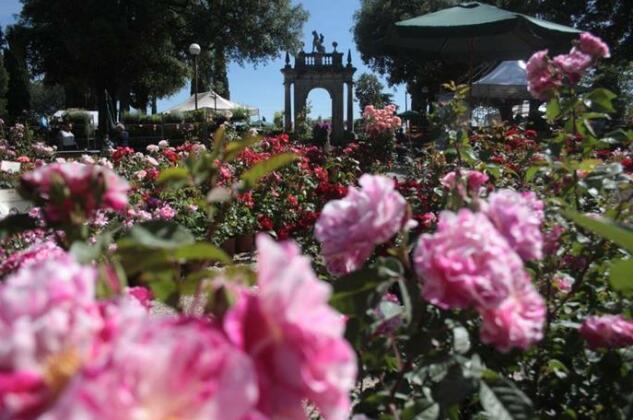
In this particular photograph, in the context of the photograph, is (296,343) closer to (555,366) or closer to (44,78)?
(555,366)

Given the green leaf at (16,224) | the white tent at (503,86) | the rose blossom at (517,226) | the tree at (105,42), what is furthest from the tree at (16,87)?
the rose blossom at (517,226)

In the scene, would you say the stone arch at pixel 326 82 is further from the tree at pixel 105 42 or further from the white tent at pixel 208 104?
the tree at pixel 105 42

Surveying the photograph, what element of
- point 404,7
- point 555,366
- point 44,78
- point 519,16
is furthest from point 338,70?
point 555,366

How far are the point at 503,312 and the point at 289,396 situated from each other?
1.16ft

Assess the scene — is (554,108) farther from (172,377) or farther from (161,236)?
(172,377)

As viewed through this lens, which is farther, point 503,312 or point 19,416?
point 503,312

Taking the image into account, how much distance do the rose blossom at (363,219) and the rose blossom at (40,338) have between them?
15.6 inches

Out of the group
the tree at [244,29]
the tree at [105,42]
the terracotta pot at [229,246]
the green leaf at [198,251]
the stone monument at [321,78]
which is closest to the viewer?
the green leaf at [198,251]

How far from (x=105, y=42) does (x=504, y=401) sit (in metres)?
21.1

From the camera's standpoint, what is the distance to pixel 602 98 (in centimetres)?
174

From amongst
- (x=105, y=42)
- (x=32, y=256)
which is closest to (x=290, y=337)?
(x=32, y=256)

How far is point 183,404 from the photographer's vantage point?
348 millimetres

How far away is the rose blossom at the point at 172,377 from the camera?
0.33m

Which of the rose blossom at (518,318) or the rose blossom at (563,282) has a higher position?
the rose blossom at (518,318)
